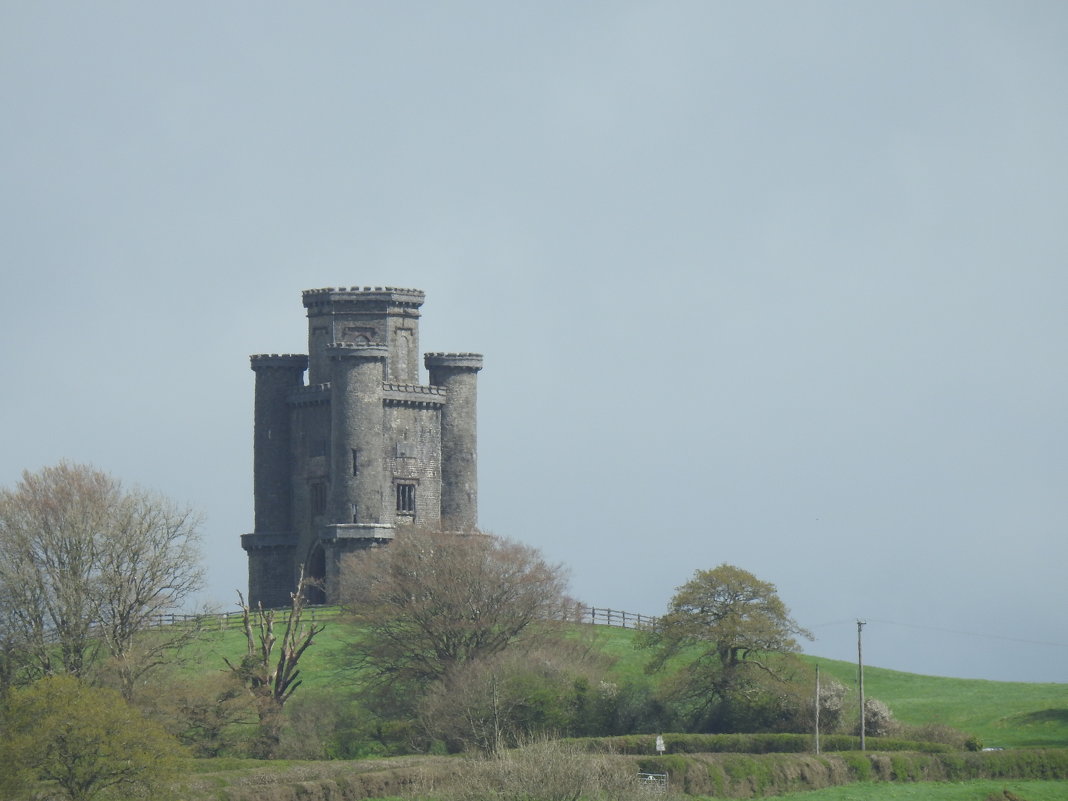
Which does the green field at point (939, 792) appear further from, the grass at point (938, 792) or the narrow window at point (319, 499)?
the narrow window at point (319, 499)

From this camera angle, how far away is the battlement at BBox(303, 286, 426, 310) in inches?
3885

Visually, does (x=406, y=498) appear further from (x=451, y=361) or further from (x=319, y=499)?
(x=451, y=361)

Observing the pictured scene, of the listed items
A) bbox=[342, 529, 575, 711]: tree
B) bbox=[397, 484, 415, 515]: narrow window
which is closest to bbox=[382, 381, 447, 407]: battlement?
bbox=[397, 484, 415, 515]: narrow window

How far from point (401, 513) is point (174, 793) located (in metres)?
48.5

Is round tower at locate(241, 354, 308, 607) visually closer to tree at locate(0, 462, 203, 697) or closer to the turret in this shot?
the turret

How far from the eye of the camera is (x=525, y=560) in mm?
72750

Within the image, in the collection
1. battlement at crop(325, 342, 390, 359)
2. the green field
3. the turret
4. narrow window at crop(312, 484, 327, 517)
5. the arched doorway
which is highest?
the turret

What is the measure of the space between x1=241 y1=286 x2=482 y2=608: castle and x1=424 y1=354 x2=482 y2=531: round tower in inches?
1.9

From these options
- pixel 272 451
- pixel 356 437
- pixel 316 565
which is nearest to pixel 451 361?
pixel 356 437

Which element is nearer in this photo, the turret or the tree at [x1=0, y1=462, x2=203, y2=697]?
the tree at [x1=0, y1=462, x2=203, y2=697]

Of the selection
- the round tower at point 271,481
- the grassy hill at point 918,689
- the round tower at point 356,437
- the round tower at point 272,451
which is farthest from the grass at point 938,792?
the round tower at point 272,451

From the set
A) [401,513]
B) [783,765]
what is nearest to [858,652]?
[783,765]

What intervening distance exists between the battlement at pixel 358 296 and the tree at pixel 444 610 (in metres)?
27.5

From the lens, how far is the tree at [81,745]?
46.5m
